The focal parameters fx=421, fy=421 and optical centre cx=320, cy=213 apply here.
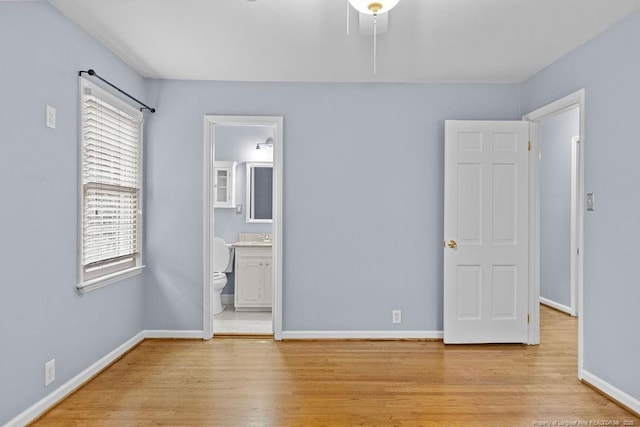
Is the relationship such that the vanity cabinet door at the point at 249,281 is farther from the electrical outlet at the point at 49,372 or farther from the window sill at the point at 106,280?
the electrical outlet at the point at 49,372

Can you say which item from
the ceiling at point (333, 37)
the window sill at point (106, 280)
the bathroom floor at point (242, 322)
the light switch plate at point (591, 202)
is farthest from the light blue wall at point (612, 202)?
the window sill at point (106, 280)

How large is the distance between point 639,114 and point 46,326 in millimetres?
3868

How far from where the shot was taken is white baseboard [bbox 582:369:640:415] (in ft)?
8.57

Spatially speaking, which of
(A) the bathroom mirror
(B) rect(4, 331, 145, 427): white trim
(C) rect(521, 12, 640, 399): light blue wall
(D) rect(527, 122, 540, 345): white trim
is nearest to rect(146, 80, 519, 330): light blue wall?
(B) rect(4, 331, 145, 427): white trim

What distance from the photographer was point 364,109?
13.4 ft

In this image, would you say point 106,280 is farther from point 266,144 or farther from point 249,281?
point 266,144

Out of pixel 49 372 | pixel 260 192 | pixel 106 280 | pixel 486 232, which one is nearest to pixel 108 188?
pixel 106 280

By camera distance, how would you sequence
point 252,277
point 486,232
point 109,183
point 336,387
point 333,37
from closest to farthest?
1. point 336,387
2. point 333,37
3. point 109,183
4. point 486,232
5. point 252,277

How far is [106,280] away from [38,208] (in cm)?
94

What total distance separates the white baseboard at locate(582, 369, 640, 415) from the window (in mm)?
3629

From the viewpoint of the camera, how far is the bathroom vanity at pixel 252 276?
5141mm

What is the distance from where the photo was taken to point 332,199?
13.3ft

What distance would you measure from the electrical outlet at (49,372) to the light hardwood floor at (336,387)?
183mm

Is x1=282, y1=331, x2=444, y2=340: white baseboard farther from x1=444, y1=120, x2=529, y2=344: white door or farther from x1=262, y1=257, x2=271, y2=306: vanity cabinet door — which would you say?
x1=262, y1=257, x2=271, y2=306: vanity cabinet door
